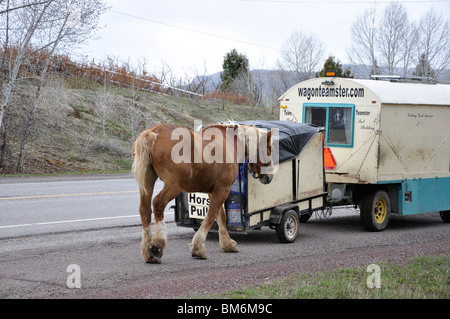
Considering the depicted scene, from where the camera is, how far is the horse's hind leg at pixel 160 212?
812cm

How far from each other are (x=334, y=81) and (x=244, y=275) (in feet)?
19.7

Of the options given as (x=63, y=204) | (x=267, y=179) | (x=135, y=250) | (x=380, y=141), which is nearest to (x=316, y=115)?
(x=380, y=141)

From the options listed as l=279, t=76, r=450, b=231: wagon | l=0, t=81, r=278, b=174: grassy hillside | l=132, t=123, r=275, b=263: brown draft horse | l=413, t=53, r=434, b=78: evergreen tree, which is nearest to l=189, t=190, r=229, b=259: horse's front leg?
l=132, t=123, r=275, b=263: brown draft horse

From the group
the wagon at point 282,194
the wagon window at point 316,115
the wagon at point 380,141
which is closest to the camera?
the wagon at point 282,194

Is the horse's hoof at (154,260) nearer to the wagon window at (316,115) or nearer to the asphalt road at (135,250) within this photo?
the asphalt road at (135,250)

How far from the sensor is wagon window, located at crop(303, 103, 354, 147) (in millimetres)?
12320

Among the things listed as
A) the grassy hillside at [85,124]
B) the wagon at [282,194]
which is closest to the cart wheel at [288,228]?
the wagon at [282,194]

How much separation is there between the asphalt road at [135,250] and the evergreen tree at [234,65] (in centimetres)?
3445

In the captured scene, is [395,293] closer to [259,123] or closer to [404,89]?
[259,123]

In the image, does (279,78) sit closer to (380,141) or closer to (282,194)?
(380,141)

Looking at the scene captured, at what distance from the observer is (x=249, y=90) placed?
46.3 metres

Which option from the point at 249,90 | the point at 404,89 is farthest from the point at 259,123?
the point at 249,90

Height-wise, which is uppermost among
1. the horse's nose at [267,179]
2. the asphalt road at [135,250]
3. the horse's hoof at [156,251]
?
the horse's nose at [267,179]

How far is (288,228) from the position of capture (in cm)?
1062
